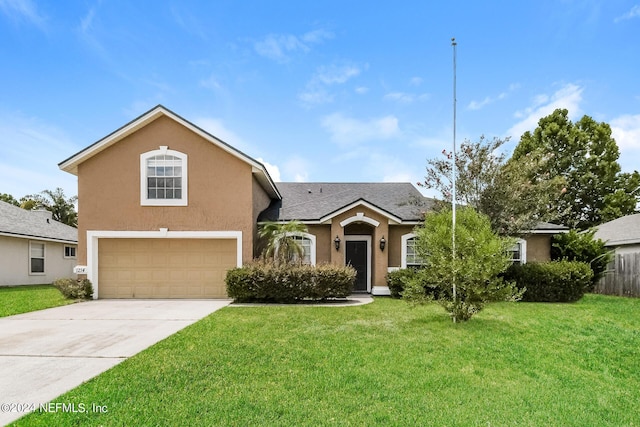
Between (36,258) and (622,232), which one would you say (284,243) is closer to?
(36,258)

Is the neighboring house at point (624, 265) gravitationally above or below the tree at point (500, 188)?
below

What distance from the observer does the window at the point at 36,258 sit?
68.6 ft

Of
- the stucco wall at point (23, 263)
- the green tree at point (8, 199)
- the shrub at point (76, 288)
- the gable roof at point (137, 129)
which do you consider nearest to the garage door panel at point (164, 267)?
the shrub at point (76, 288)

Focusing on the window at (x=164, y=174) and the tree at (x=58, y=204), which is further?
the tree at (x=58, y=204)

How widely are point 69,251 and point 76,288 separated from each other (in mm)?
12886

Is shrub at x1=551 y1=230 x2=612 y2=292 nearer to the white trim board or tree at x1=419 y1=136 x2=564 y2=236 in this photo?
tree at x1=419 y1=136 x2=564 y2=236

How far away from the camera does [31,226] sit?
2133 cm

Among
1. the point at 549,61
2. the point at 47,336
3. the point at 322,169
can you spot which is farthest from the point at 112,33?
the point at 549,61

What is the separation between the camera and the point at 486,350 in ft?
22.0

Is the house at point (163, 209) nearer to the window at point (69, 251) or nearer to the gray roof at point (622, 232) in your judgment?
the window at point (69, 251)

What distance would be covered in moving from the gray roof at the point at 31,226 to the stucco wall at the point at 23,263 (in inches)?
23.1

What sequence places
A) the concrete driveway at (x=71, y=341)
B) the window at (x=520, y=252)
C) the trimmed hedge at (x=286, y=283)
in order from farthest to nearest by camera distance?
the window at (x=520, y=252)
the trimmed hedge at (x=286, y=283)
the concrete driveway at (x=71, y=341)

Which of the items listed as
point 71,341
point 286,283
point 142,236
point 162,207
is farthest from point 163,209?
point 71,341

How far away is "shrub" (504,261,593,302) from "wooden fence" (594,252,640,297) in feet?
13.0
